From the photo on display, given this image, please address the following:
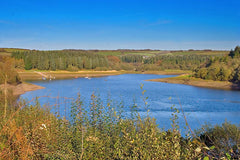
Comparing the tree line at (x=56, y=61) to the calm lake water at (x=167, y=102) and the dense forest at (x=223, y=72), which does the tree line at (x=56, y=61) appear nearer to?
the dense forest at (x=223, y=72)

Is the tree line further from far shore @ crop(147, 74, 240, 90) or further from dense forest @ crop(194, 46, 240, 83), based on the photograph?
dense forest @ crop(194, 46, 240, 83)

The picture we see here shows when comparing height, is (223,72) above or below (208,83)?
above

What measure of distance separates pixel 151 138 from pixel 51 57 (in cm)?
9262

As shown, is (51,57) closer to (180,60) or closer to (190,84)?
(190,84)

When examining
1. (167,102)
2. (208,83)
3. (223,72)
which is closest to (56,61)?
(208,83)

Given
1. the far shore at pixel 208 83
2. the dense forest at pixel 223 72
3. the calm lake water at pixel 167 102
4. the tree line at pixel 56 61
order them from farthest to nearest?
1. the tree line at pixel 56 61
2. the dense forest at pixel 223 72
3. the far shore at pixel 208 83
4. the calm lake water at pixel 167 102

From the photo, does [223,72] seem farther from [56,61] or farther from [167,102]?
[56,61]

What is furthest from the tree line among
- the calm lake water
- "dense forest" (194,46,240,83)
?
the calm lake water

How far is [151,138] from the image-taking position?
5.06 metres

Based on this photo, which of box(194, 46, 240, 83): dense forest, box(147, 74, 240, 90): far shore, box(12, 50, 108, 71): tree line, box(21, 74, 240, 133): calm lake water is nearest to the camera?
box(21, 74, 240, 133): calm lake water

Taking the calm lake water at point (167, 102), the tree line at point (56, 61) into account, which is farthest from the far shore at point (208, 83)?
the tree line at point (56, 61)

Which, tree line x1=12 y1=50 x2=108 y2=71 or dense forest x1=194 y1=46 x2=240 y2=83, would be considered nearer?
dense forest x1=194 y1=46 x2=240 y2=83

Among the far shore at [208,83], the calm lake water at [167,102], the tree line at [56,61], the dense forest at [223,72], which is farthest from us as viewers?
the tree line at [56,61]

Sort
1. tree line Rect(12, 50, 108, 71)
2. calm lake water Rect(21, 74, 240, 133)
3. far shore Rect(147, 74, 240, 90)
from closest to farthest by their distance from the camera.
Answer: calm lake water Rect(21, 74, 240, 133), far shore Rect(147, 74, 240, 90), tree line Rect(12, 50, 108, 71)
